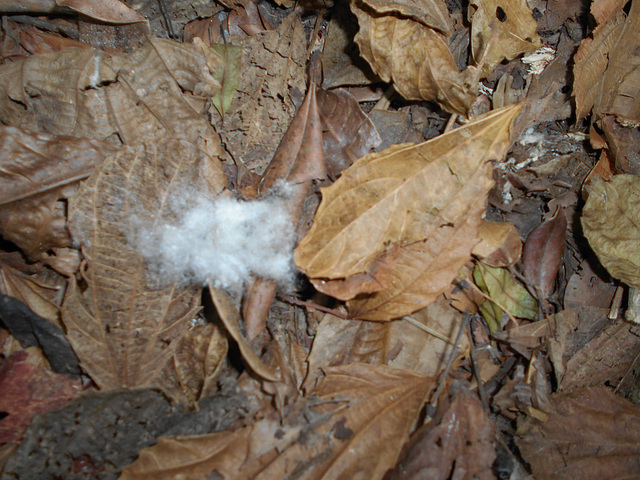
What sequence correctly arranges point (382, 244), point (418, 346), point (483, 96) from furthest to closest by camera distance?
point (483, 96), point (418, 346), point (382, 244)

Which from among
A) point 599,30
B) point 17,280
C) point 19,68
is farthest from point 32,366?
point 599,30

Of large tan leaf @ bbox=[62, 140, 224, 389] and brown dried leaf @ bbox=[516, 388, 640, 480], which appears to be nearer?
large tan leaf @ bbox=[62, 140, 224, 389]

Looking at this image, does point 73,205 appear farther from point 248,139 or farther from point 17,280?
point 248,139

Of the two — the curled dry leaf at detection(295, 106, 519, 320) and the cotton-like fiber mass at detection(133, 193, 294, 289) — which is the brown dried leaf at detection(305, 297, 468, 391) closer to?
the curled dry leaf at detection(295, 106, 519, 320)

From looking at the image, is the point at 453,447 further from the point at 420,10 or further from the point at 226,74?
the point at 226,74

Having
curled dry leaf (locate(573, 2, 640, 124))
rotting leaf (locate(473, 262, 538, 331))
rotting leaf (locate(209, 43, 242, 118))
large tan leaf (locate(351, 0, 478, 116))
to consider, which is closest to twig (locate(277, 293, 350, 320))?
rotting leaf (locate(473, 262, 538, 331))

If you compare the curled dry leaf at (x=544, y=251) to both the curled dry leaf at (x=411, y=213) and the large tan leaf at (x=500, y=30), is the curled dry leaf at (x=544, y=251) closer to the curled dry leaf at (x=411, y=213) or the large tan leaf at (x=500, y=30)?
the curled dry leaf at (x=411, y=213)

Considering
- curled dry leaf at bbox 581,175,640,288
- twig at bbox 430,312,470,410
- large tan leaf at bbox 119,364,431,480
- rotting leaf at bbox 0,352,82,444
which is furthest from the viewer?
curled dry leaf at bbox 581,175,640,288
